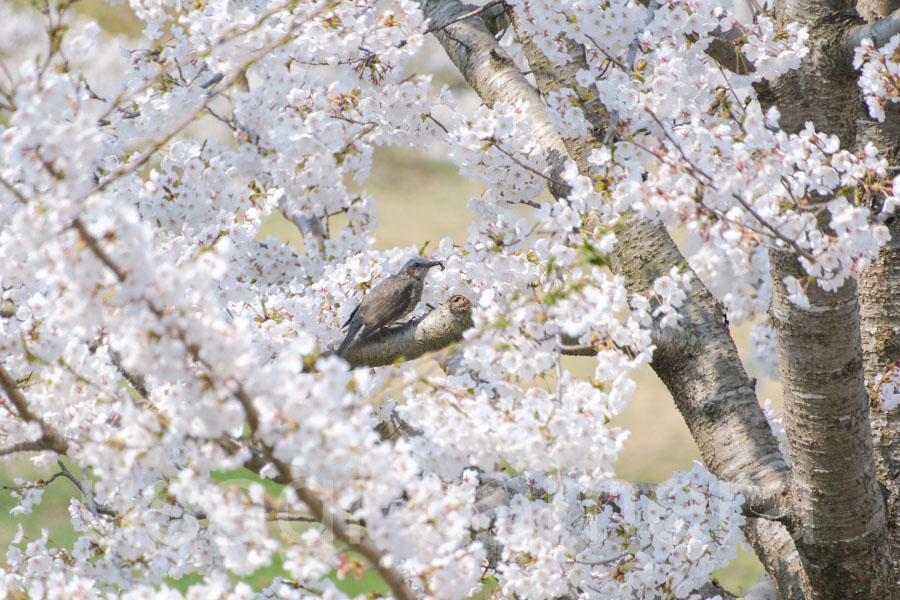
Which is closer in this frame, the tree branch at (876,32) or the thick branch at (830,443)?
the thick branch at (830,443)

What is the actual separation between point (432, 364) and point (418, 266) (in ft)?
6.24

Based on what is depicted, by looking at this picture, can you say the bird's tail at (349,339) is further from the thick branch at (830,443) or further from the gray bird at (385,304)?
the thick branch at (830,443)

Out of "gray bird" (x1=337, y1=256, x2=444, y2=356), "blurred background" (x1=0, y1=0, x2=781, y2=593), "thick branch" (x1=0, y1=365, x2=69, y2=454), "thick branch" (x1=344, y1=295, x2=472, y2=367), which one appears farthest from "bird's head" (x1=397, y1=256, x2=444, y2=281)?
"thick branch" (x1=0, y1=365, x2=69, y2=454)

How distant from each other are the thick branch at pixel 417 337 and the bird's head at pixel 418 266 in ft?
0.85

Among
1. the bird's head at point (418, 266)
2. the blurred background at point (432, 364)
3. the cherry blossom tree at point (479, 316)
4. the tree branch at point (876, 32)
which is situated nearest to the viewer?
the cherry blossom tree at point (479, 316)

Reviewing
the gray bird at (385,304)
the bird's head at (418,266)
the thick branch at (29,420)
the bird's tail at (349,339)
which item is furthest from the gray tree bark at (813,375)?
the thick branch at (29,420)

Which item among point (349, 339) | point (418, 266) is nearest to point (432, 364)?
point (349, 339)

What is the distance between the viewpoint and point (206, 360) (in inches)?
Answer: 54.9

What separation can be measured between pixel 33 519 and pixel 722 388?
7.00 metres

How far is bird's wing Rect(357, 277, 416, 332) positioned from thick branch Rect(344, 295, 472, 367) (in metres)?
0.06

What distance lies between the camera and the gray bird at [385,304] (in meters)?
3.53

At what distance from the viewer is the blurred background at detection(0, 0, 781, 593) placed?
7207mm

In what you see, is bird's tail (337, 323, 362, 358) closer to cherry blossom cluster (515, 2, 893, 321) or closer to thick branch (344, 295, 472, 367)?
thick branch (344, 295, 472, 367)

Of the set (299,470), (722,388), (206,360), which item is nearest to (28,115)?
(206,360)
